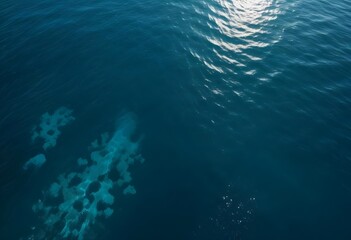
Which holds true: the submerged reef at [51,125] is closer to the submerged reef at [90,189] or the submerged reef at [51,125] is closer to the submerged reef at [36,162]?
the submerged reef at [36,162]

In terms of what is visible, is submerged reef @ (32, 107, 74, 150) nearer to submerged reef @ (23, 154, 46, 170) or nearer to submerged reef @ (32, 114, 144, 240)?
submerged reef @ (23, 154, 46, 170)

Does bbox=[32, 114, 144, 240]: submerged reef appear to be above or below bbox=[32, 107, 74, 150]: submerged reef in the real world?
below

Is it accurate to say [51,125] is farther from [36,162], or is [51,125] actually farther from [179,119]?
[179,119]

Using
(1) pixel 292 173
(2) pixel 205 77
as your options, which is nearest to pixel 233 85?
(2) pixel 205 77

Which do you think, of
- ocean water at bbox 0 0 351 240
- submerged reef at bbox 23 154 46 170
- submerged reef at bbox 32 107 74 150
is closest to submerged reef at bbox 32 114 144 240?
ocean water at bbox 0 0 351 240

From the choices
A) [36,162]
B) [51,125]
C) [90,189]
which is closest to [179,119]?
[90,189]

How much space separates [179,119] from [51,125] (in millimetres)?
21077

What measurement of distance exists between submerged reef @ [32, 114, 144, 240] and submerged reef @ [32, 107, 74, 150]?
6502 mm

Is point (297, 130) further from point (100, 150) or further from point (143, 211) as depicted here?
point (100, 150)

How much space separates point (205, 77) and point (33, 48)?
36109mm

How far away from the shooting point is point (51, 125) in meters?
38.4

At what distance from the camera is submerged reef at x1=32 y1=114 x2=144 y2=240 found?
95.3 ft

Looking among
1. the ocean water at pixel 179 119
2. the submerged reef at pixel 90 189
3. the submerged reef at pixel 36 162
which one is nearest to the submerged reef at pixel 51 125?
the ocean water at pixel 179 119

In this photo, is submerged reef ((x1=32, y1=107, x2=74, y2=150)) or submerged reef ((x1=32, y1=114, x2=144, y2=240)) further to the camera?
submerged reef ((x1=32, y1=107, x2=74, y2=150))
